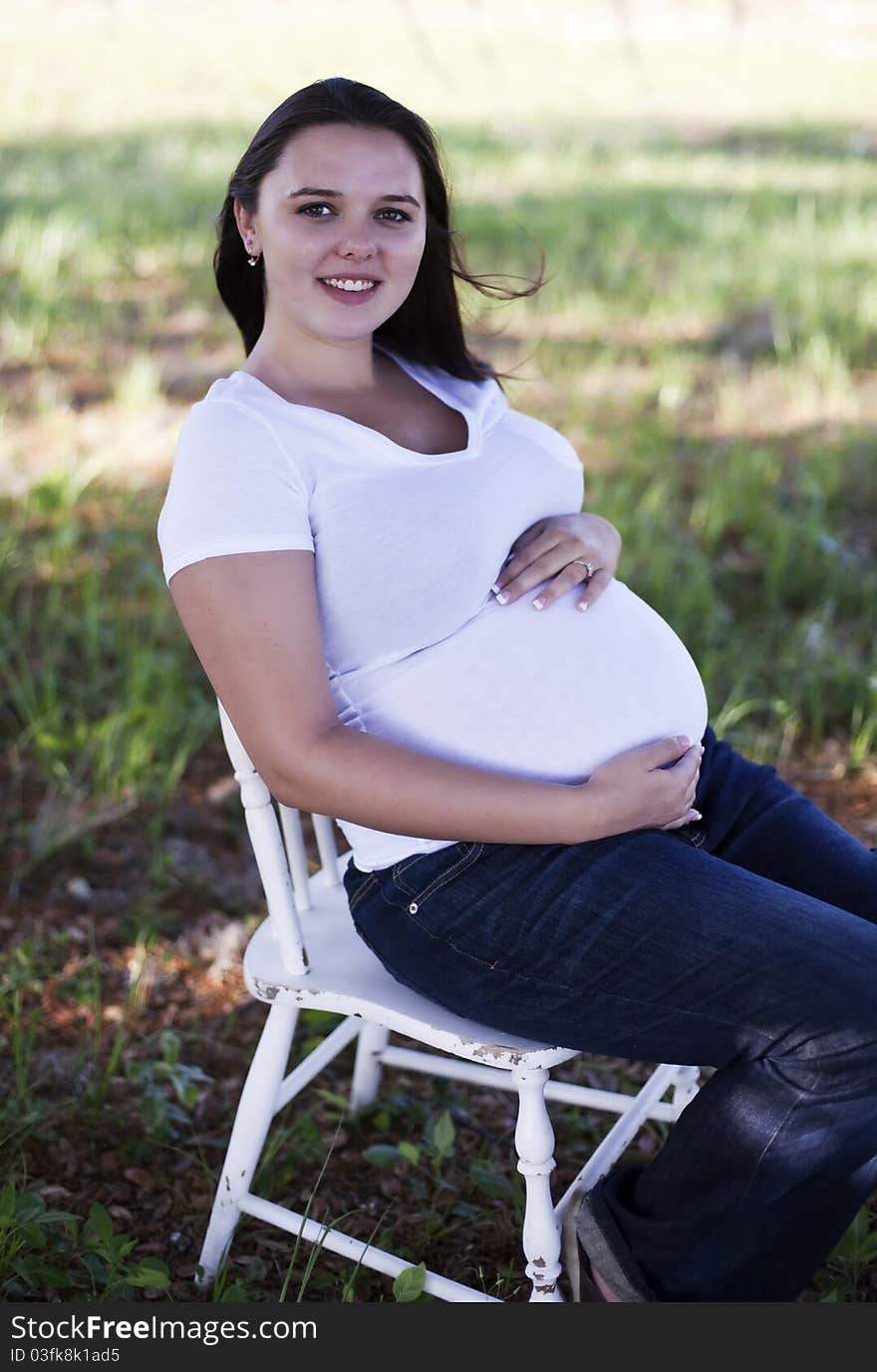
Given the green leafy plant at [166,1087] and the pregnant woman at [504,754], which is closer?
the pregnant woman at [504,754]

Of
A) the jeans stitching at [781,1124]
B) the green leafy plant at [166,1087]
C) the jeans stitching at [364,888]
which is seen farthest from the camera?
the green leafy plant at [166,1087]

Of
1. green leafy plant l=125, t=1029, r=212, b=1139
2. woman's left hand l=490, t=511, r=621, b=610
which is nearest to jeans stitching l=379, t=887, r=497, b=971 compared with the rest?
woman's left hand l=490, t=511, r=621, b=610

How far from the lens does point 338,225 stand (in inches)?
66.6

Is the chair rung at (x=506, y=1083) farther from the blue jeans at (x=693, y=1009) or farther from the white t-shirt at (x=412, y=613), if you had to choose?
the white t-shirt at (x=412, y=613)

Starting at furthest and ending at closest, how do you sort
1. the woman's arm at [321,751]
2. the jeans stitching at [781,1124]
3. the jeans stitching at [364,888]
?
1. the jeans stitching at [364,888]
2. the woman's arm at [321,751]
3. the jeans stitching at [781,1124]

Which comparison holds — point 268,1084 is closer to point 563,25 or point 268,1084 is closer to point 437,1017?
point 437,1017

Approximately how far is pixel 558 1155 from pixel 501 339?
4201 mm

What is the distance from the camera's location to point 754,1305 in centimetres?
146

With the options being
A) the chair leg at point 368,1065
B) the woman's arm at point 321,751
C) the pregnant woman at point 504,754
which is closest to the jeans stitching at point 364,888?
the pregnant woman at point 504,754

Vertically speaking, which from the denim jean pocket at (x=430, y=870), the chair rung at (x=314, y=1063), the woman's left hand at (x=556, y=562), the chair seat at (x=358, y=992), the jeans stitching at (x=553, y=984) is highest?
the woman's left hand at (x=556, y=562)

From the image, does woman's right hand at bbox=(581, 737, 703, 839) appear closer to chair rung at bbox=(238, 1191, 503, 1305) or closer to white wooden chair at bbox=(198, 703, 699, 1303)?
white wooden chair at bbox=(198, 703, 699, 1303)

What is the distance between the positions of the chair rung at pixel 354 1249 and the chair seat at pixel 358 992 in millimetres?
289

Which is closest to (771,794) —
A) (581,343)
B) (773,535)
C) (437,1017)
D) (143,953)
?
(437,1017)

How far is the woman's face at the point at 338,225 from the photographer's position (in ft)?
5.53
